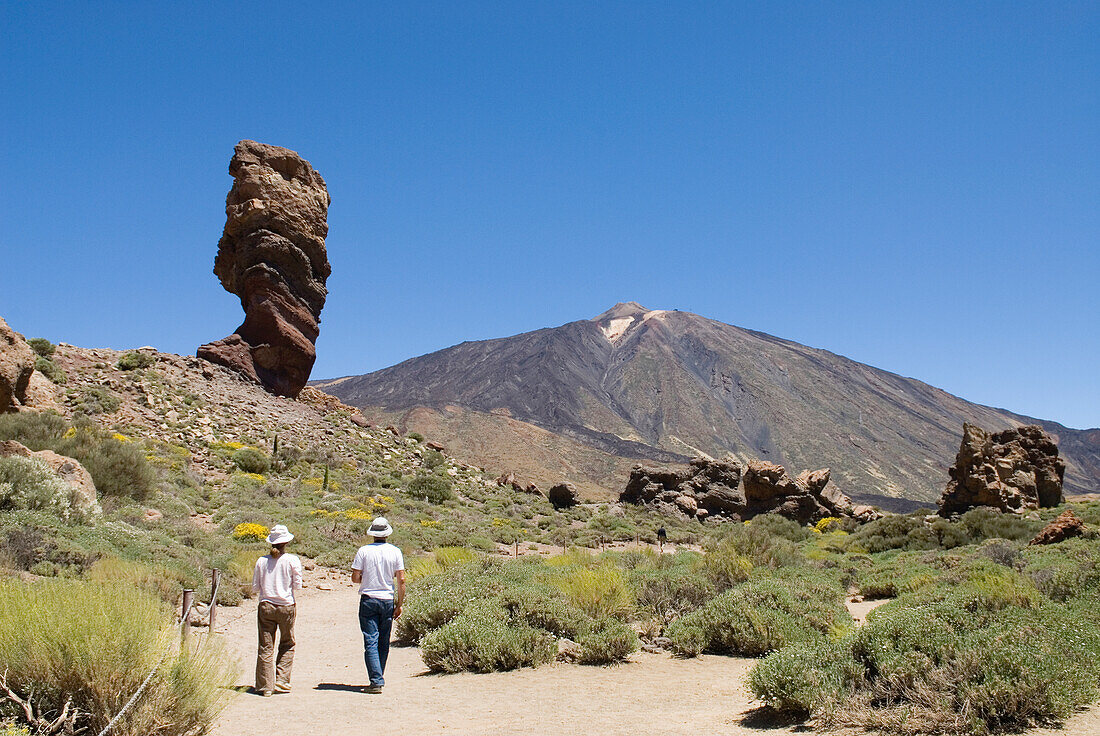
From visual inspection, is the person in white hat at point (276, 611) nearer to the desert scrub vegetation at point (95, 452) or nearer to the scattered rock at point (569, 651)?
the scattered rock at point (569, 651)

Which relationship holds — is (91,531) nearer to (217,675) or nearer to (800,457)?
(217,675)

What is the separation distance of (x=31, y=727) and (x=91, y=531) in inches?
361

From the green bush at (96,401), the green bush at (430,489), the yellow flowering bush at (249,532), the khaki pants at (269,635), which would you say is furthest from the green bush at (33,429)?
the khaki pants at (269,635)

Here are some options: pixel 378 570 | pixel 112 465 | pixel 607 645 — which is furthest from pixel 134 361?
pixel 607 645

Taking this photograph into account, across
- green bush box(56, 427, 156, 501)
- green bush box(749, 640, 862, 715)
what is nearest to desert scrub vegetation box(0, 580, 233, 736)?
green bush box(749, 640, 862, 715)

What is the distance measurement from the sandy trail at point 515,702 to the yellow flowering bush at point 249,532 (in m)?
8.16

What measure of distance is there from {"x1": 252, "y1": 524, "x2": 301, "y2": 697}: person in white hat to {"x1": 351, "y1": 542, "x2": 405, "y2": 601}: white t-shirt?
594 mm

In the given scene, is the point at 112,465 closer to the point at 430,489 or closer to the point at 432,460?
the point at 430,489

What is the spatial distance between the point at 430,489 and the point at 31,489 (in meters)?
17.4

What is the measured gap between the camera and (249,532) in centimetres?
1725

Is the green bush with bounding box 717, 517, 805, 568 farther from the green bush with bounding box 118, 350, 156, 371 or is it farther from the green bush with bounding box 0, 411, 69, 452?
the green bush with bounding box 118, 350, 156, 371

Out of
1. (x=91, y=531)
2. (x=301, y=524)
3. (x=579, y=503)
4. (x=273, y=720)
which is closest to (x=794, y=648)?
(x=273, y=720)

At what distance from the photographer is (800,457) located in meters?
104

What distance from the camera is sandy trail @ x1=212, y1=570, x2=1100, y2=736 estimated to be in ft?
18.1
